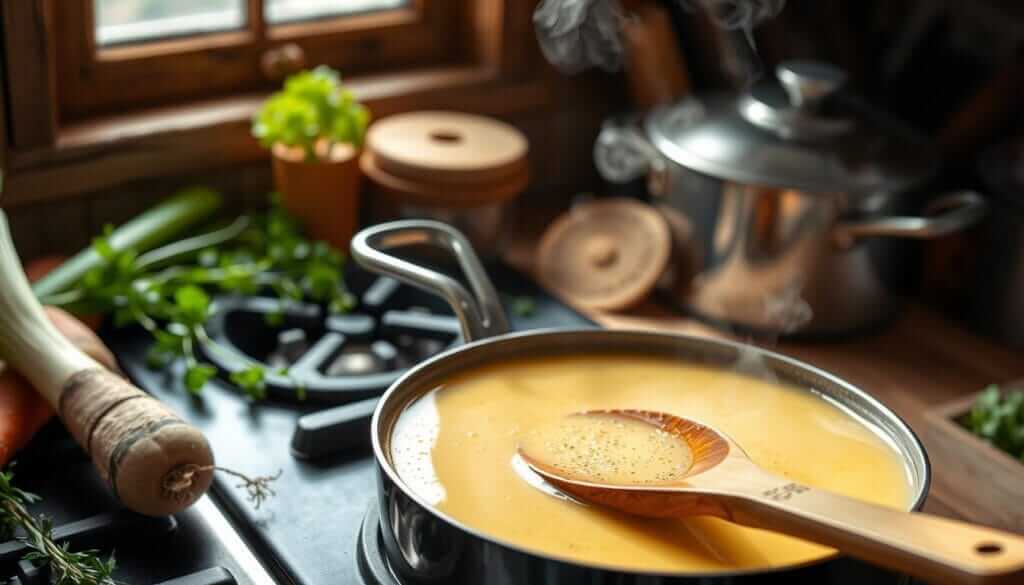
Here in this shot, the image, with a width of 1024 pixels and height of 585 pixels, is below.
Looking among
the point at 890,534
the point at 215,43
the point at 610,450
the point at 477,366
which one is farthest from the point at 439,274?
the point at 215,43

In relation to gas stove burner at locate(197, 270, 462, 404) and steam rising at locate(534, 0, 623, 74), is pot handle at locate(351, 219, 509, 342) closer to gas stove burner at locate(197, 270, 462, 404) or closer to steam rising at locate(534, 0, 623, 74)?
gas stove burner at locate(197, 270, 462, 404)

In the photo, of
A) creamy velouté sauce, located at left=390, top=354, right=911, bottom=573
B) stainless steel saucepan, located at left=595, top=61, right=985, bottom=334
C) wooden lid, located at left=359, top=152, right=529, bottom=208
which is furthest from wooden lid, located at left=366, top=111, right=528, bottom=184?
creamy velouté sauce, located at left=390, top=354, right=911, bottom=573

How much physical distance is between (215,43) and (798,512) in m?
0.96

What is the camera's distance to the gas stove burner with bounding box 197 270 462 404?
1.27 m

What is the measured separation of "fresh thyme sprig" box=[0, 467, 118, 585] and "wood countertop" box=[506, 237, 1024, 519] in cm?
63

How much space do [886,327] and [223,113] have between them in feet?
2.53

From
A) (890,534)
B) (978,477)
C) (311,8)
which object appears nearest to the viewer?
(890,534)

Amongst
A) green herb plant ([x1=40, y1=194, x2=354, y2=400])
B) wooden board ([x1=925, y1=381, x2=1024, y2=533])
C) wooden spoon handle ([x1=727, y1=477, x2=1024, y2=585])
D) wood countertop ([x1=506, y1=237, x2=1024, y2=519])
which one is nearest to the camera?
wooden spoon handle ([x1=727, y1=477, x2=1024, y2=585])

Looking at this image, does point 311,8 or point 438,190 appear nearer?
point 438,190

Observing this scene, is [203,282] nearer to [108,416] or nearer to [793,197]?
[108,416]

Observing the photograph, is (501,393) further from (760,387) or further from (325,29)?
(325,29)

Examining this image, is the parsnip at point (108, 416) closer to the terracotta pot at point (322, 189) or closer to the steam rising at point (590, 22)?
the terracotta pot at point (322, 189)

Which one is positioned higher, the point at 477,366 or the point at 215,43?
the point at 215,43

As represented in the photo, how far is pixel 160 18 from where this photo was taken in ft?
4.83
